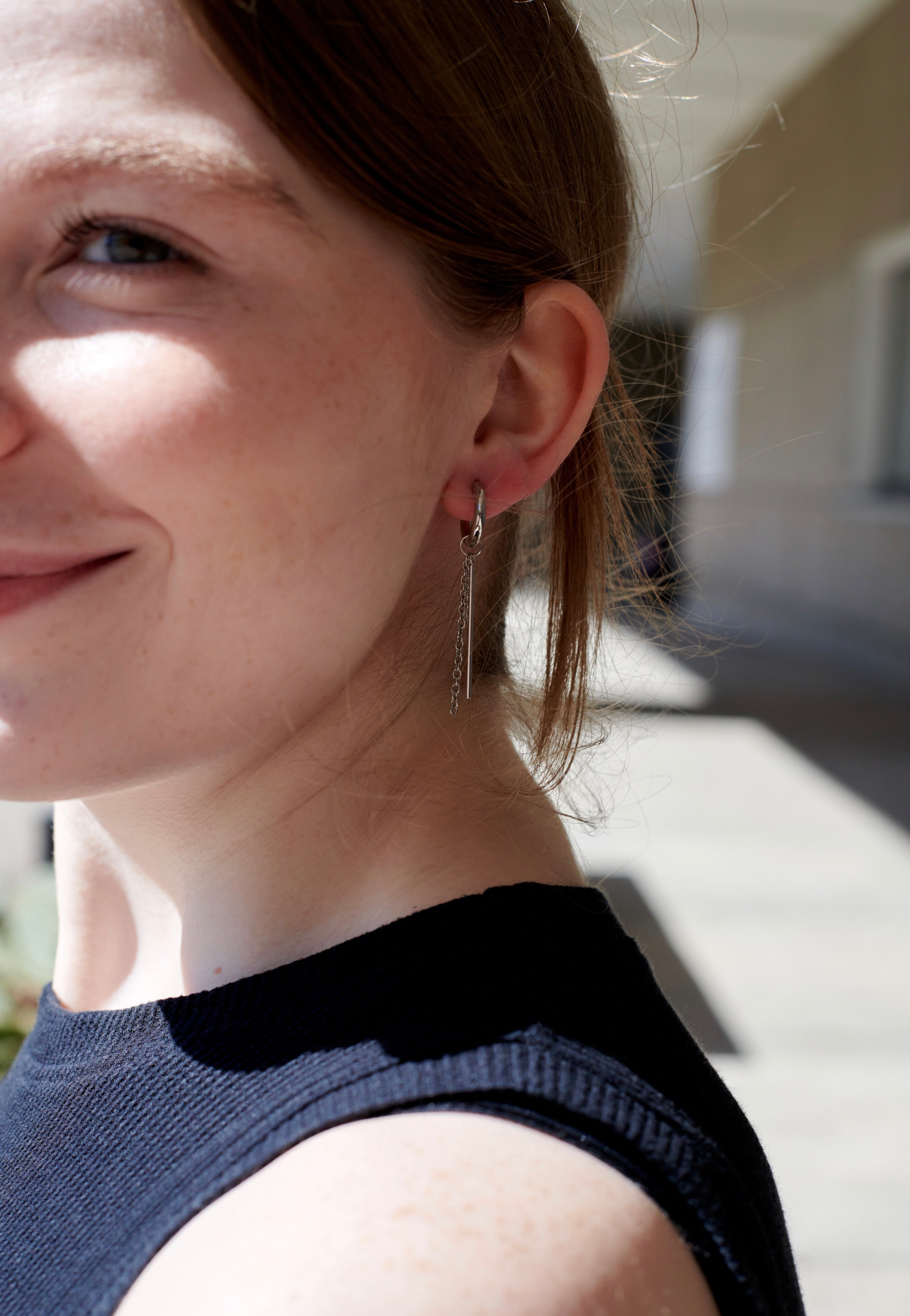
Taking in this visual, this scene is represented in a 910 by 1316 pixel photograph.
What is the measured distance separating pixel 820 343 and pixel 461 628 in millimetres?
9567

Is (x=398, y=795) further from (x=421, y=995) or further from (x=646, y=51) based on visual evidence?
(x=646, y=51)

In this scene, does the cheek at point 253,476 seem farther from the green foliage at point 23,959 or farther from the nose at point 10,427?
the green foliage at point 23,959

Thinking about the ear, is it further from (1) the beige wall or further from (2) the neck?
(1) the beige wall

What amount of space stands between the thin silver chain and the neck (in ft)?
0.08

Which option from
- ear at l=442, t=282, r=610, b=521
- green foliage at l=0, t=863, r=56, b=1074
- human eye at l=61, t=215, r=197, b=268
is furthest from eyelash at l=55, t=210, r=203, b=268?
green foliage at l=0, t=863, r=56, b=1074

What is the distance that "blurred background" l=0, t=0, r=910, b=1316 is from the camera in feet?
5.10

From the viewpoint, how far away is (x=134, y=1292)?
59 cm

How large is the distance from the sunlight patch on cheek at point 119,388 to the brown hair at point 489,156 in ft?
0.46

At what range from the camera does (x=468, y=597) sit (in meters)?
0.89

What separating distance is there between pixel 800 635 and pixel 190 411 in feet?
31.8

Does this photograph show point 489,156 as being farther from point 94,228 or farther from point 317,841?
point 317,841

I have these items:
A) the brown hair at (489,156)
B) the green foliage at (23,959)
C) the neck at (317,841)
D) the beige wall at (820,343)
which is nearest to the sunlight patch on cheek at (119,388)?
the brown hair at (489,156)

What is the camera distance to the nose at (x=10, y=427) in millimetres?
657

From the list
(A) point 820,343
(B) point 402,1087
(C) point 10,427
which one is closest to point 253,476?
(C) point 10,427
